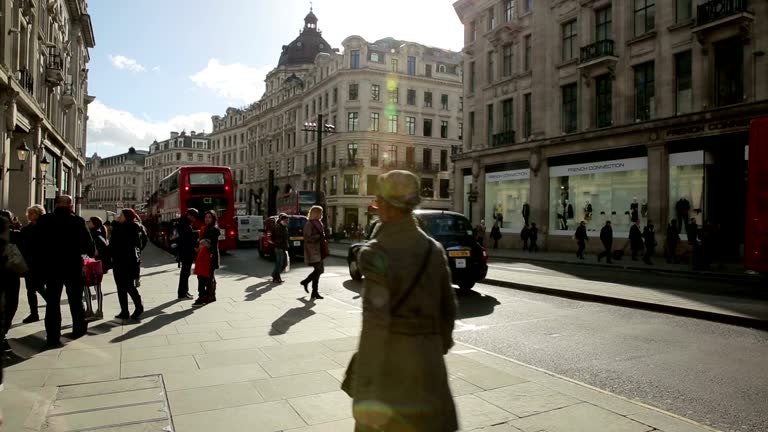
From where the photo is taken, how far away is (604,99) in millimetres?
25484

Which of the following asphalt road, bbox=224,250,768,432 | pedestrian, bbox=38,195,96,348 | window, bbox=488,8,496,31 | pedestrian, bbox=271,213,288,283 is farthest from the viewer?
window, bbox=488,8,496,31

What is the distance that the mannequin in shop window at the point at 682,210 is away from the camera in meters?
21.5

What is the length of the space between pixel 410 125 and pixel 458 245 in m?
49.1

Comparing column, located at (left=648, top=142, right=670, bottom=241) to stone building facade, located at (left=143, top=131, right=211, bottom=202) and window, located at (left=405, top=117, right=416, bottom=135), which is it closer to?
window, located at (left=405, top=117, right=416, bottom=135)

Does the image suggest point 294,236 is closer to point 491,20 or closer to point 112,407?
point 112,407

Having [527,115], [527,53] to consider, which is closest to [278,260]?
[527,115]

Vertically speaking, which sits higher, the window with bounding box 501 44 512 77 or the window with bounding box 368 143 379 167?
the window with bounding box 501 44 512 77

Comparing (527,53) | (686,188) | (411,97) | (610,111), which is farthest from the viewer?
(411,97)

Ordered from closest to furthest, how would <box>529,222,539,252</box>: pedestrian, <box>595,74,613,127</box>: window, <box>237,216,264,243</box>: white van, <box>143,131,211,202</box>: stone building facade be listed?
<box>595,74,613,127</box>: window → <box>529,222,539,252</box>: pedestrian → <box>237,216,264,243</box>: white van → <box>143,131,211,202</box>: stone building facade

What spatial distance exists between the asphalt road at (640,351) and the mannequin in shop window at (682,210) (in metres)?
14.4

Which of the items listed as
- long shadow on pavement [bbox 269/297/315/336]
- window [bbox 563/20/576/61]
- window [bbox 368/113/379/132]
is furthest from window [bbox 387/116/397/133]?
long shadow on pavement [bbox 269/297/315/336]

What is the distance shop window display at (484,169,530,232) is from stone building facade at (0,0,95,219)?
22.9m

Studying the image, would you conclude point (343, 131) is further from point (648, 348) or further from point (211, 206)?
point (648, 348)

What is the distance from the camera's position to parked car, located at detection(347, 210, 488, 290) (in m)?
10.9
